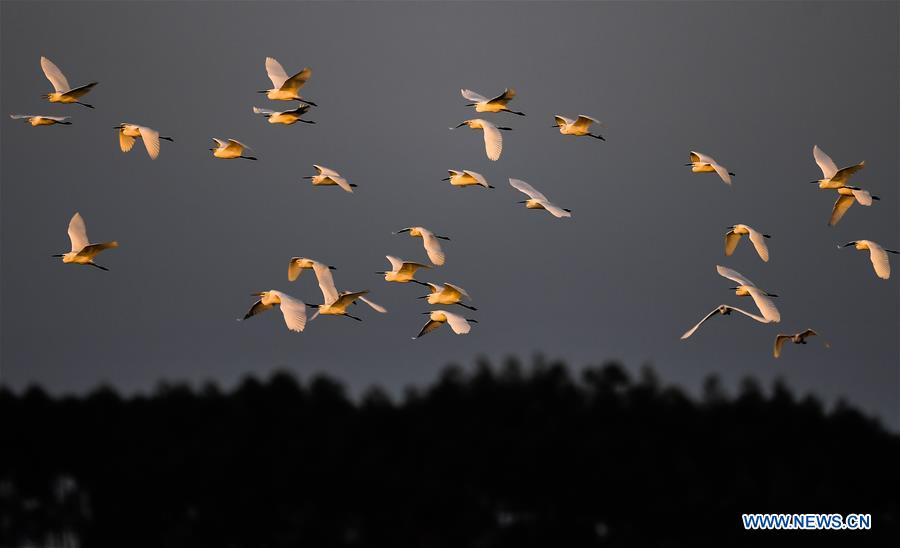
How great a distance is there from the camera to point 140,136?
124ft

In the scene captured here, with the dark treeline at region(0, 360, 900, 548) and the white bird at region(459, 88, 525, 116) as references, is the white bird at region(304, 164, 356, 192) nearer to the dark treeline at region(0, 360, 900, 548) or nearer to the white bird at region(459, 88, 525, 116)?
the white bird at region(459, 88, 525, 116)

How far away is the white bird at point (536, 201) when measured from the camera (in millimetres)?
35531

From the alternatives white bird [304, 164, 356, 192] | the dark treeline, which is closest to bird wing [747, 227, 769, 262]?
white bird [304, 164, 356, 192]

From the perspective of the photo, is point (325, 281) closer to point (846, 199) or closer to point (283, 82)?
point (283, 82)

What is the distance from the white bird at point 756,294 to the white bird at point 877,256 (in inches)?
96.7

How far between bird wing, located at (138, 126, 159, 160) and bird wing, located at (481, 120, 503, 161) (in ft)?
22.1

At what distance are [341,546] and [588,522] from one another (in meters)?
10.4

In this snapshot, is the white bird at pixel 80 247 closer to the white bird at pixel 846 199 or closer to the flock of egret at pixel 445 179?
the flock of egret at pixel 445 179

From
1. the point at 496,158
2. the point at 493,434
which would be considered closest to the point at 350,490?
the point at 493,434

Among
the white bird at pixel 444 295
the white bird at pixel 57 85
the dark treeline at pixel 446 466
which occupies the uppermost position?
the white bird at pixel 57 85

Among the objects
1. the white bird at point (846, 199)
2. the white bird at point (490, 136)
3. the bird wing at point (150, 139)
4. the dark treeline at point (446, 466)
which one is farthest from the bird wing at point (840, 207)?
the dark treeline at point (446, 466)

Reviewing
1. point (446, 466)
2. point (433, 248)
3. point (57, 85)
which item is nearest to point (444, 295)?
point (433, 248)

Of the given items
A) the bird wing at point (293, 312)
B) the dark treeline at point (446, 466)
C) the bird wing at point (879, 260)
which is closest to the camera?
the bird wing at point (293, 312)

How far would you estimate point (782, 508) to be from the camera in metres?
75.2
